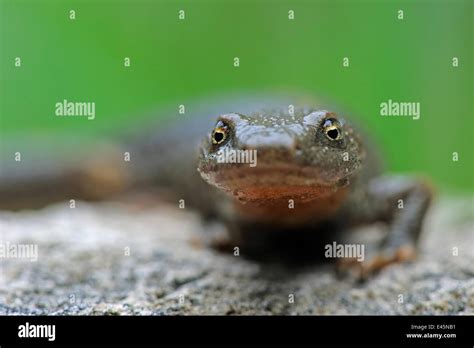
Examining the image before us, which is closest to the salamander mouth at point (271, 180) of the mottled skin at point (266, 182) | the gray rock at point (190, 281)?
the mottled skin at point (266, 182)

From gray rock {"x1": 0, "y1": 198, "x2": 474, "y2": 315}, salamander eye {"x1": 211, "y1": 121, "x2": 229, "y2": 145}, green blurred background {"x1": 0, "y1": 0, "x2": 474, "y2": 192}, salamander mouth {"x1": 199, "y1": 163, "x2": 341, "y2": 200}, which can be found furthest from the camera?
green blurred background {"x1": 0, "y1": 0, "x2": 474, "y2": 192}

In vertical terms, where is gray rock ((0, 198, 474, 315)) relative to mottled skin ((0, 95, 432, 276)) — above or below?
below

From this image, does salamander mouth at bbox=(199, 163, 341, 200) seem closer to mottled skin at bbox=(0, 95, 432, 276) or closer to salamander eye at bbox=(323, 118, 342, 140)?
mottled skin at bbox=(0, 95, 432, 276)

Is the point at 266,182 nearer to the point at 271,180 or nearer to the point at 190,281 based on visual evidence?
the point at 271,180

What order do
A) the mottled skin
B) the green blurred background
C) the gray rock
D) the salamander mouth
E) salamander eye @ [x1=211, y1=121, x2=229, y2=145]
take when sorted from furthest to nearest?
the green blurred background < the gray rock < salamander eye @ [x1=211, y1=121, x2=229, y2=145] < the mottled skin < the salamander mouth

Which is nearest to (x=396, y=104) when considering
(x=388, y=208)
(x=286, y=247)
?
(x=388, y=208)

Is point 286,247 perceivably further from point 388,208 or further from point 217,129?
point 217,129

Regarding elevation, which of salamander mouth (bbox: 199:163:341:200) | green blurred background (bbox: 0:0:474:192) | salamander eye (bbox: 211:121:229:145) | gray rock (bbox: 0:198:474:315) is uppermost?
green blurred background (bbox: 0:0:474:192)

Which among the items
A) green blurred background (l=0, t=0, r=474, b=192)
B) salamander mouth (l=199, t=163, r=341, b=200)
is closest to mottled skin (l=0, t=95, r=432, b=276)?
salamander mouth (l=199, t=163, r=341, b=200)

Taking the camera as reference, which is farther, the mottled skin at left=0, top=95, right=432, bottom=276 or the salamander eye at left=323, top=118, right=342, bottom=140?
the salamander eye at left=323, top=118, right=342, bottom=140
